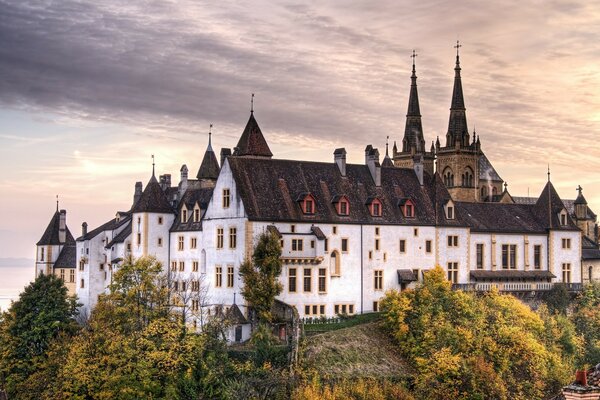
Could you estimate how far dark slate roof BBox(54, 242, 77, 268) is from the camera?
10738 cm

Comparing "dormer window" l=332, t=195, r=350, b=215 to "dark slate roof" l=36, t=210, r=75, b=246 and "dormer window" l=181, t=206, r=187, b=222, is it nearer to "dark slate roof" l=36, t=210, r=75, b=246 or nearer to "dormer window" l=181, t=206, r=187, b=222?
"dormer window" l=181, t=206, r=187, b=222

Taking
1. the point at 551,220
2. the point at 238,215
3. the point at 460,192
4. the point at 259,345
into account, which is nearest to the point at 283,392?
the point at 259,345

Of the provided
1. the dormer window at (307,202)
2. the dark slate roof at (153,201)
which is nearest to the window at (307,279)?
the dormer window at (307,202)

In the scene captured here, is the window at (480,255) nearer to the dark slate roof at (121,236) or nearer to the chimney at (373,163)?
the chimney at (373,163)

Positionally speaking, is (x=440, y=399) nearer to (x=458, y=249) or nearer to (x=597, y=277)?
(x=458, y=249)

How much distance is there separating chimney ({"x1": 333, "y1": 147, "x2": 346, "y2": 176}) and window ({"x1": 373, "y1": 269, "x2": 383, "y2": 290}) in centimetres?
867

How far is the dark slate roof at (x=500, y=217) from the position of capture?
90.0 m

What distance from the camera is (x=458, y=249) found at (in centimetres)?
8681

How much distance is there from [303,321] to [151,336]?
11.5 metres

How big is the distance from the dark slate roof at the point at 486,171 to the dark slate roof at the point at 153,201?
188 ft

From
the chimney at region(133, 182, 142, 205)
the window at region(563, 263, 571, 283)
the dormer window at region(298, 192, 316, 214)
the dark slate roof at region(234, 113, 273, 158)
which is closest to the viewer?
the dormer window at region(298, 192, 316, 214)

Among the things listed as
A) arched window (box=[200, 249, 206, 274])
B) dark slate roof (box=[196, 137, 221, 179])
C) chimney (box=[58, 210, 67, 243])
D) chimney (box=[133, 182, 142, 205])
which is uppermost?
dark slate roof (box=[196, 137, 221, 179])

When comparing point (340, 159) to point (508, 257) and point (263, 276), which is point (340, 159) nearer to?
point (263, 276)

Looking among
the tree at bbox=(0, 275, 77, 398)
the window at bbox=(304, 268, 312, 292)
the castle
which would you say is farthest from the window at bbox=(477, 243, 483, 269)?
the tree at bbox=(0, 275, 77, 398)
